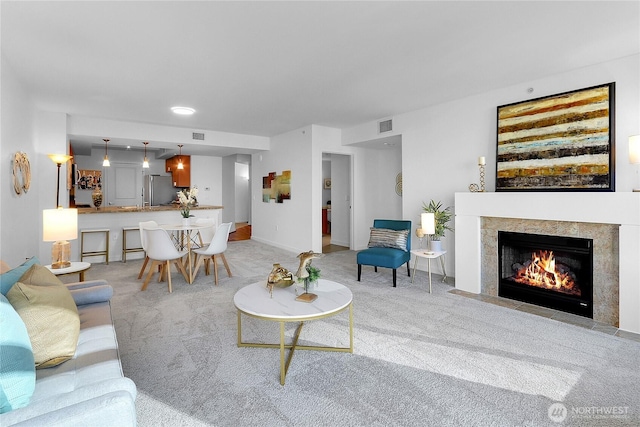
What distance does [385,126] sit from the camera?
5867 mm

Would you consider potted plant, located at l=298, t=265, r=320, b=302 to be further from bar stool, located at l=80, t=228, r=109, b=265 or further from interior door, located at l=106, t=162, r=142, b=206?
interior door, located at l=106, t=162, r=142, b=206

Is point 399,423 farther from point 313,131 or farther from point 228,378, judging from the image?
point 313,131

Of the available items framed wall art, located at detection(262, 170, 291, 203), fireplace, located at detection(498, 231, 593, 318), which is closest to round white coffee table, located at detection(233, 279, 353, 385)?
fireplace, located at detection(498, 231, 593, 318)

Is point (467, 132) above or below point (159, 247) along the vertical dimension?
above

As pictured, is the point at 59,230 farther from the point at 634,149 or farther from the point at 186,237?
the point at 634,149

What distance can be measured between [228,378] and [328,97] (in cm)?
375

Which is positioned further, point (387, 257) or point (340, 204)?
point (340, 204)

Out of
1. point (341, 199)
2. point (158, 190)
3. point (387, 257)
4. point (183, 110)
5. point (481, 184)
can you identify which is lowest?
point (387, 257)

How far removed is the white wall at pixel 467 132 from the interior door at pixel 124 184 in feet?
24.0

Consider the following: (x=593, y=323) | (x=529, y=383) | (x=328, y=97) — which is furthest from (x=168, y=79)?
(x=593, y=323)

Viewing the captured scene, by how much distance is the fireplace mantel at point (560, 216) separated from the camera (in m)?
3.03

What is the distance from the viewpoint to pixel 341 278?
4.89m

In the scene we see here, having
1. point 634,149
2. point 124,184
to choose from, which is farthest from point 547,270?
point 124,184

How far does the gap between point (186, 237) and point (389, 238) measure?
12.1 ft
